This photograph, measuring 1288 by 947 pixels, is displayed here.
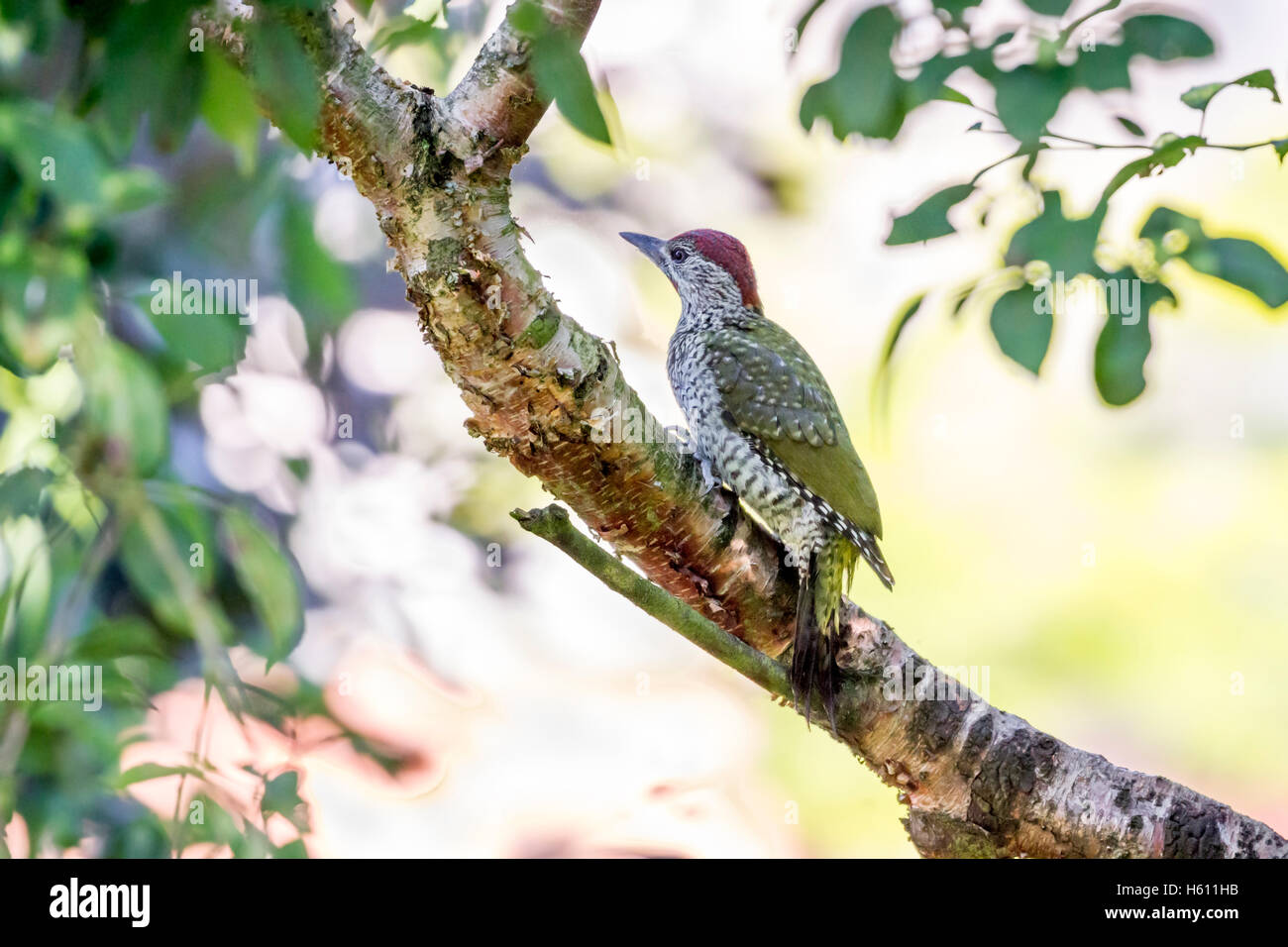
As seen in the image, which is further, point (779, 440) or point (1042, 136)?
point (779, 440)

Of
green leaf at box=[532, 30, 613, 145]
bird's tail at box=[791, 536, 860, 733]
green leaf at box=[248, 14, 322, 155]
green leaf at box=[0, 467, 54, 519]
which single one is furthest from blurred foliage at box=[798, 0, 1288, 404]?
green leaf at box=[0, 467, 54, 519]

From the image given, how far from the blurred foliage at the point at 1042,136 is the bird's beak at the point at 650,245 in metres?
2.54

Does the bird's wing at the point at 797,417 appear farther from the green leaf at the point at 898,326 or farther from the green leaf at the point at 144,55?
the green leaf at the point at 144,55

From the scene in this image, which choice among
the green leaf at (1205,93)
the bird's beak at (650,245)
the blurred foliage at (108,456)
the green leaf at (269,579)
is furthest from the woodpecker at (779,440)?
the green leaf at (1205,93)

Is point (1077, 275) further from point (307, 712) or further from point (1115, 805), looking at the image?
point (307, 712)

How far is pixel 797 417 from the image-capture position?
2.61 m

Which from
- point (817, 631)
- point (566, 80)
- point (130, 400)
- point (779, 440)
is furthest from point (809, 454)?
point (566, 80)

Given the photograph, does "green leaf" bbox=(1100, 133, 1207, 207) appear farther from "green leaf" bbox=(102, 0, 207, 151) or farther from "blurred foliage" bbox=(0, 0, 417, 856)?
"blurred foliage" bbox=(0, 0, 417, 856)

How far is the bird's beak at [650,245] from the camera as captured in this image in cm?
336

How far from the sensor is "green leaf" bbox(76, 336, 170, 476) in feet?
5.84

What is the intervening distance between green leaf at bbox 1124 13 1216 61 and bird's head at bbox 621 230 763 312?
240 centimetres

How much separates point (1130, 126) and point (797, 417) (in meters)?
1.68

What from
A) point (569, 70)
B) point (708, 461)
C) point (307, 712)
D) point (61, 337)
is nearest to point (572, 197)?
point (708, 461)

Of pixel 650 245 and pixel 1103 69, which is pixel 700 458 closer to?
pixel 650 245
